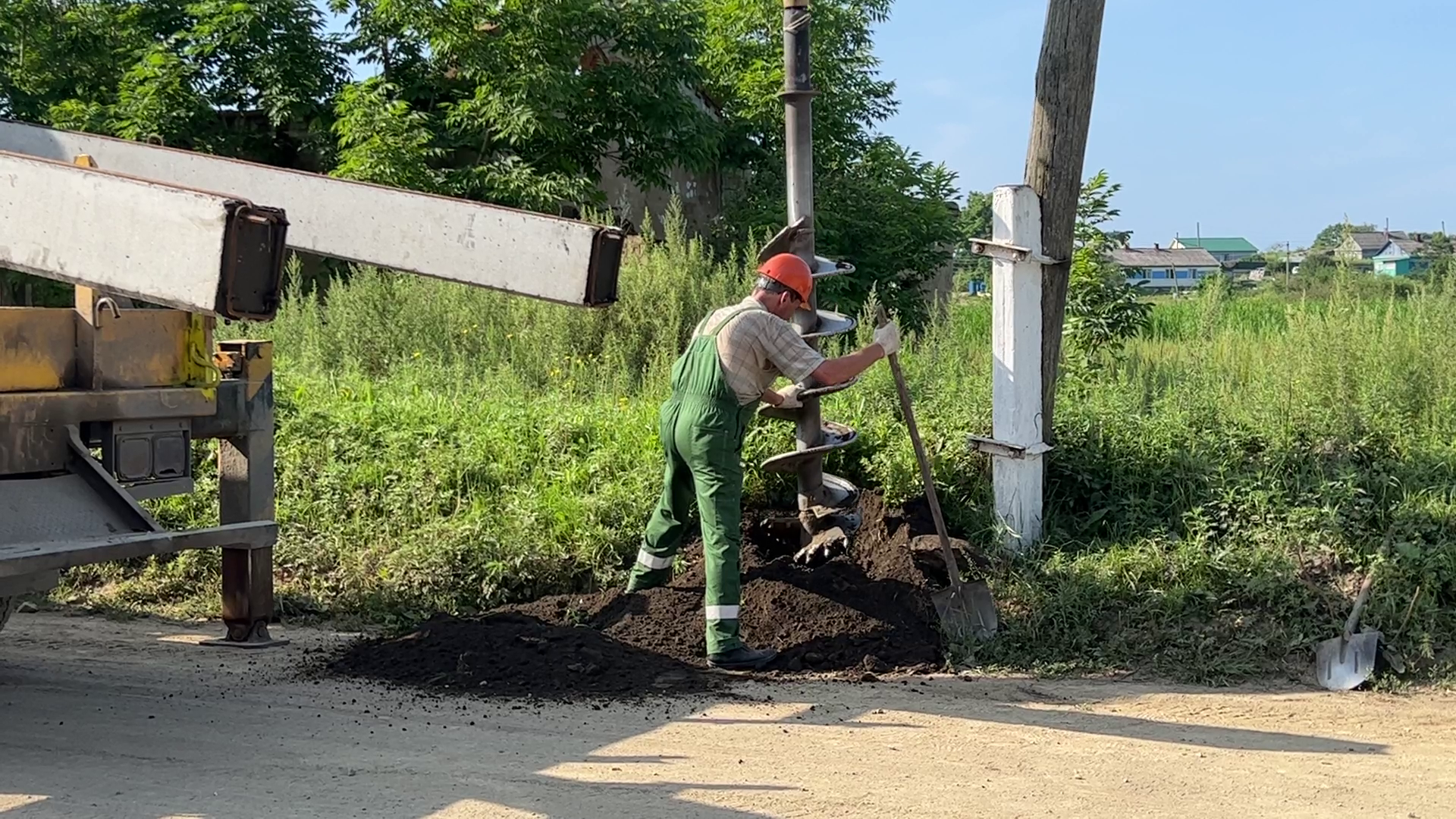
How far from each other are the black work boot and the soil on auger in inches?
2.3

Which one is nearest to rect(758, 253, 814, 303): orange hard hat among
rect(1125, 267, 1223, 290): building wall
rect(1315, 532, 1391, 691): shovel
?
rect(1315, 532, 1391, 691): shovel

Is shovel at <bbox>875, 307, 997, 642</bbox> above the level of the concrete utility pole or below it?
below

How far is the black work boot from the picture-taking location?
6453mm

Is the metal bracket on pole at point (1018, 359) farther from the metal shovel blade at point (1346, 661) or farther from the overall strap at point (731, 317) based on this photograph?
the overall strap at point (731, 317)

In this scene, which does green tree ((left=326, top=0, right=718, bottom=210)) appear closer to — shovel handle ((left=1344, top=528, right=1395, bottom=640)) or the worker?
the worker

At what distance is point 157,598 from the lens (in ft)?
26.5

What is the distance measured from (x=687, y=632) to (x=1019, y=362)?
8.08ft

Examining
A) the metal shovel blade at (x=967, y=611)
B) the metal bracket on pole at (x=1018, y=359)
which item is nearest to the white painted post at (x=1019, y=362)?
the metal bracket on pole at (x=1018, y=359)

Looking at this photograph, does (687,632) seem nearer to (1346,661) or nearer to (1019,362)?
(1019,362)

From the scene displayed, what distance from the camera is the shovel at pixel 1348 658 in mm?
6453

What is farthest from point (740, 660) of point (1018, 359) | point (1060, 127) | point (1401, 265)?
point (1401, 265)

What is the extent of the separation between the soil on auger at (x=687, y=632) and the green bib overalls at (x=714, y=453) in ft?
1.10

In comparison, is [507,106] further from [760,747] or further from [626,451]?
[760,747]

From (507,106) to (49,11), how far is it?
6891mm
